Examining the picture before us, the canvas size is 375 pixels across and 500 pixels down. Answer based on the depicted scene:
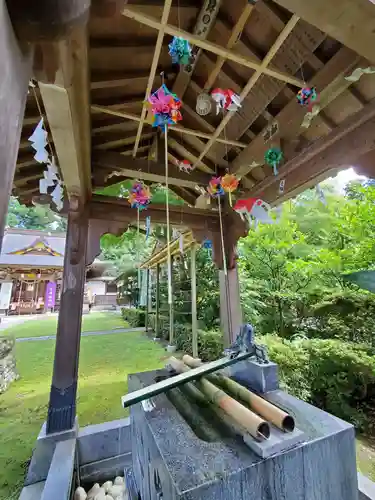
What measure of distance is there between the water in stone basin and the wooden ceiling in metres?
2.70

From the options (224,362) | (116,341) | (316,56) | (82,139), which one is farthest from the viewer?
(116,341)

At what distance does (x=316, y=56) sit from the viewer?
5.62 ft

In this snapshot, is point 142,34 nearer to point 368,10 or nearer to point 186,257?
point 368,10

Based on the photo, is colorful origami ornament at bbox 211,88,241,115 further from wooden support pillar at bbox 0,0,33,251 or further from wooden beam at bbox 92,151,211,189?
wooden support pillar at bbox 0,0,33,251

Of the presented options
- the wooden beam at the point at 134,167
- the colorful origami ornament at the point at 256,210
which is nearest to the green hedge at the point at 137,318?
the wooden beam at the point at 134,167

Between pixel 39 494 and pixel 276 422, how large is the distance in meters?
2.31

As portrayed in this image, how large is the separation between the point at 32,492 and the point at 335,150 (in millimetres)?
3728

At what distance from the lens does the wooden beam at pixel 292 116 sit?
5.16 feet

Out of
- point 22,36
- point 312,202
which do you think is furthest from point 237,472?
point 312,202

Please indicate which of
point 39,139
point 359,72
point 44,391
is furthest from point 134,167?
point 44,391

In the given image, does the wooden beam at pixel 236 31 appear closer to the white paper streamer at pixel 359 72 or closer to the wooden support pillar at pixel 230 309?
the white paper streamer at pixel 359 72

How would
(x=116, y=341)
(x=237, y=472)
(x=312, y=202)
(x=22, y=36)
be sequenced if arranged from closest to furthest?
(x=22, y=36) → (x=237, y=472) → (x=312, y=202) → (x=116, y=341)

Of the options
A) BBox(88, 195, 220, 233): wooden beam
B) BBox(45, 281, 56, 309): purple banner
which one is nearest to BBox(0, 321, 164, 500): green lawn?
BBox(88, 195, 220, 233): wooden beam

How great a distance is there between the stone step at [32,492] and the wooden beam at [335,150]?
3462 millimetres
